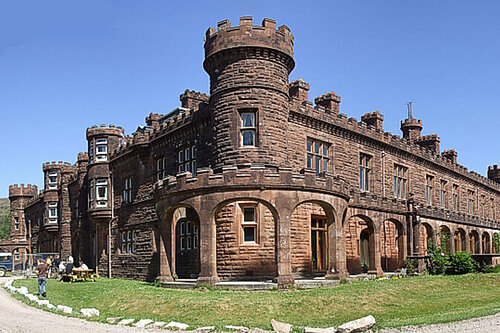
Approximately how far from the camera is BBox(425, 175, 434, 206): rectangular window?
130 feet

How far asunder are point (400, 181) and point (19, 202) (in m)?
46.5

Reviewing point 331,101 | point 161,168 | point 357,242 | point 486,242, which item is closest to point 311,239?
point 357,242

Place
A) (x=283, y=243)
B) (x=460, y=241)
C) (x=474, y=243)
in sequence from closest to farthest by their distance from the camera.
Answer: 1. (x=283, y=243)
2. (x=460, y=241)
3. (x=474, y=243)

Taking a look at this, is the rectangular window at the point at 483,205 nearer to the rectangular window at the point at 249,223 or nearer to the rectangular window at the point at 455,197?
the rectangular window at the point at 455,197

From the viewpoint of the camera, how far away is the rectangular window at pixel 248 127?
24328 millimetres

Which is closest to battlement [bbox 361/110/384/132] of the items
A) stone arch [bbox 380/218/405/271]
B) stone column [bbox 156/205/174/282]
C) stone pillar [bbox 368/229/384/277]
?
stone arch [bbox 380/218/405/271]

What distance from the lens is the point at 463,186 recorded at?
154 feet

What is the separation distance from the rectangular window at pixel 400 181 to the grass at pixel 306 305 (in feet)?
47.2

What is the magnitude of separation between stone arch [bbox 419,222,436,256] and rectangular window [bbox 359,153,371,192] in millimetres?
4822

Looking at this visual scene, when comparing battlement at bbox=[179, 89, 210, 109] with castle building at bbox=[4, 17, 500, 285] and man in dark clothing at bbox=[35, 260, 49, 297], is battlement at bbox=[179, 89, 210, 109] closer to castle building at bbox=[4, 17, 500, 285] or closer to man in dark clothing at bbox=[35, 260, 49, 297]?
castle building at bbox=[4, 17, 500, 285]

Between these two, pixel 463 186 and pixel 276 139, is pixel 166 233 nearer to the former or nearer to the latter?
pixel 276 139

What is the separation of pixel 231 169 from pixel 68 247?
95.3 ft

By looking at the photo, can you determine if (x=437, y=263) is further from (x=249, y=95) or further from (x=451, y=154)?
(x=451, y=154)

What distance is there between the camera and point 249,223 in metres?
23.6
